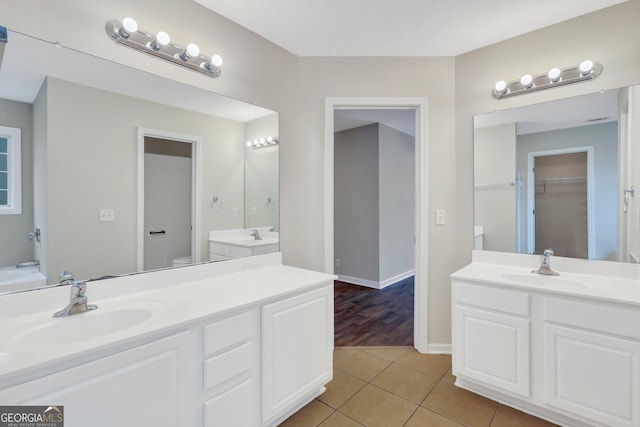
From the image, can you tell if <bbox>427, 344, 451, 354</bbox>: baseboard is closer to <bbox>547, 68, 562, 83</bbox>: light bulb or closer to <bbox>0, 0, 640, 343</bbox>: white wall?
<bbox>0, 0, 640, 343</bbox>: white wall

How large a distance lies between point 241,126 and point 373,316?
2.39 metres

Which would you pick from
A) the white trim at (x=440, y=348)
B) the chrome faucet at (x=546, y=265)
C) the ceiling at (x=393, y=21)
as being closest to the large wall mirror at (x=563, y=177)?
the chrome faucet at (x=546, y=265)

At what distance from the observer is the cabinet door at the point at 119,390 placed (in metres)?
0.88

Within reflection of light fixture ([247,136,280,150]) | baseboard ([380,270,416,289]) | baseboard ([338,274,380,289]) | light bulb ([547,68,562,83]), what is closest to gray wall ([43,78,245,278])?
reflection of light fixture ([247,136,280,150])

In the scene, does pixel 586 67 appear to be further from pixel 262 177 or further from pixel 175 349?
pixel 175 349

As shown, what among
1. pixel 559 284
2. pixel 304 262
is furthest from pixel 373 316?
pixel 559 284

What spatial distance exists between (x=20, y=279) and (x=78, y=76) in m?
0.92

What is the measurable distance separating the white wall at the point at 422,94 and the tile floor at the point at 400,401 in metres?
0.43

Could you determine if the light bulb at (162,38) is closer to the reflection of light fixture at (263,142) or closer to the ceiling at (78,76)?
the ceiling at (78,76)

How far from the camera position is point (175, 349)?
3.78 feet

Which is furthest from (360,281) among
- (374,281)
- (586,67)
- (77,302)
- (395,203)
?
(77,302)

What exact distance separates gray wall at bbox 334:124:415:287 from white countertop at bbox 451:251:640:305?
211 centimetres

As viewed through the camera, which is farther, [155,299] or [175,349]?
[155,299]

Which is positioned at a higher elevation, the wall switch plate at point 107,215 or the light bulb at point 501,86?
the light bulb at point 501,86
